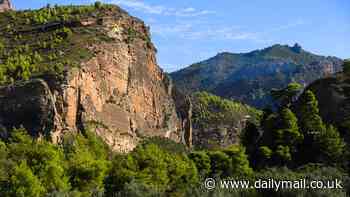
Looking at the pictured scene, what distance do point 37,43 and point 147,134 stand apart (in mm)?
25672

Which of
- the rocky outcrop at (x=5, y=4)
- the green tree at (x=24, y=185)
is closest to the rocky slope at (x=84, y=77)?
the green tree at (x=24, y=185)

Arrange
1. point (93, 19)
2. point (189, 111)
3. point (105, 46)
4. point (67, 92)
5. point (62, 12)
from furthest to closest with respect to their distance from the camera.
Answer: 1. point (189, 111)
2. point (62, 12)
3. point (93, 19)
4. point (105, 46)
5. point (67, 92)

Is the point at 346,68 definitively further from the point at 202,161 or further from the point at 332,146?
the point at 202,161

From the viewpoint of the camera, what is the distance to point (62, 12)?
12256cm

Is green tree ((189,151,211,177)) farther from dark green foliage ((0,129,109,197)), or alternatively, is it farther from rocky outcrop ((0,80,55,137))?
rocky outcrop ((0,80,55,137))

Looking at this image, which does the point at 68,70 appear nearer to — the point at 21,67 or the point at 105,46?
the point at 21,67

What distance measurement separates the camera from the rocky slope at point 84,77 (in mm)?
88438

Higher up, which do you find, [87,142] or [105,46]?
[105,46]

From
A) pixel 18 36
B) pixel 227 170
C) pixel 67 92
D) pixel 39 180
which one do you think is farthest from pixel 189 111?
pixel 39 180

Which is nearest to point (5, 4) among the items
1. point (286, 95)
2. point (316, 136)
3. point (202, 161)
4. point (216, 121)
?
point (216, 121)

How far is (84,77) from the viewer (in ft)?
318

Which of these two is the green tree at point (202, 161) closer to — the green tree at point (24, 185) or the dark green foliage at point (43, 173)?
the dark green foliage at point (43, 173)

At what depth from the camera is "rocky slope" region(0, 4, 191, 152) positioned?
88438 mm

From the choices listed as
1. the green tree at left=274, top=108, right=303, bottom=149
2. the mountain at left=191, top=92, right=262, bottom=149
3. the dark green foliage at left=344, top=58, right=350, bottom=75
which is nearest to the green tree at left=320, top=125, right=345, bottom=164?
the green tree at left=274, top=108, right=303, bottom=149
